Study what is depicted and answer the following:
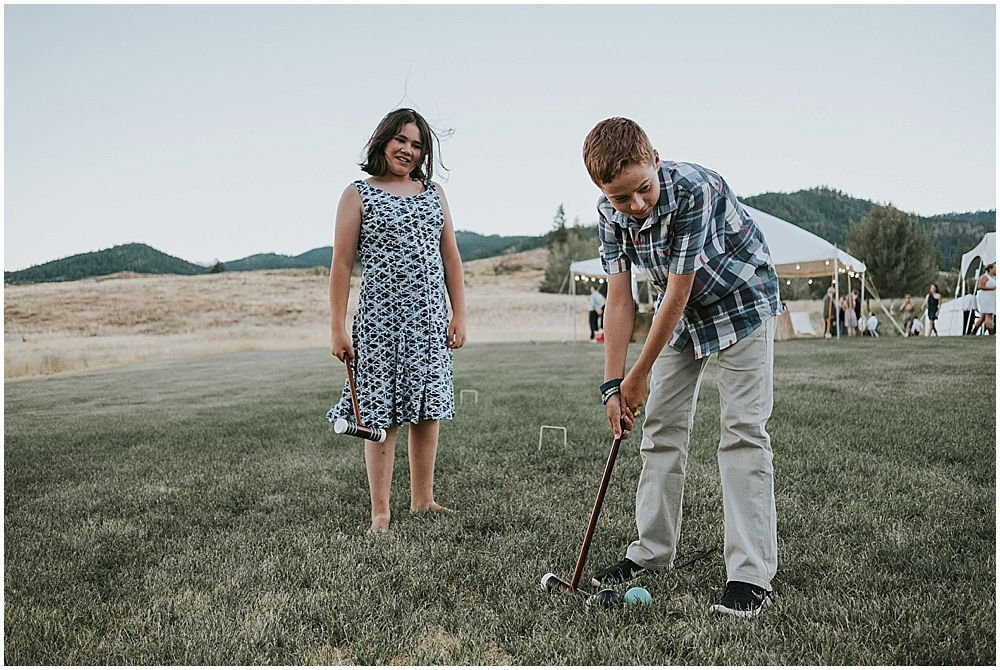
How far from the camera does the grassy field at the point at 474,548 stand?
6.55 feet

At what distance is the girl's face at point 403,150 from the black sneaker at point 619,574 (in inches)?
68.7

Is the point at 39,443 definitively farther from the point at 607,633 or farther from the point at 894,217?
the point at 894,217

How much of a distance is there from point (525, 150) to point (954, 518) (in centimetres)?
Result: 858

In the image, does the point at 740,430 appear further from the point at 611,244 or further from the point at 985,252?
the point at 985,252

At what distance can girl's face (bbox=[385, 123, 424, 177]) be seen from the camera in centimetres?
301

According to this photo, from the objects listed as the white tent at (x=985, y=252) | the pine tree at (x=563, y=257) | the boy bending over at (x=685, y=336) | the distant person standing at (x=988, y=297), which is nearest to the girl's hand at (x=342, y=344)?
the boy bending over at (x=685, y=336)

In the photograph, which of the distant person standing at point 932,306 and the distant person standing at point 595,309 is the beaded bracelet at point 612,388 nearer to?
the distant person standing at point 595,309

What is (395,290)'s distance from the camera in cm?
307

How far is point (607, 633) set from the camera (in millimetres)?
2018

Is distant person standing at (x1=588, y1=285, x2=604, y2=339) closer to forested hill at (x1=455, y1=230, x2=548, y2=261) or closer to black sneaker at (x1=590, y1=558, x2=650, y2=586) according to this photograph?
black sneaker at (x1=590, y1=558, x2=650, y2=586)

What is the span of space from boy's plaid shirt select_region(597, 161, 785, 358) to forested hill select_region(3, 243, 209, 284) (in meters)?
36.3

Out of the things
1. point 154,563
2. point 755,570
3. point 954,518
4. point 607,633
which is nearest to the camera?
point 607,633

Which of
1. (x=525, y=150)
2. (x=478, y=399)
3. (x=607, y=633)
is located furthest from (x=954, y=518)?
(x=525, y=150)

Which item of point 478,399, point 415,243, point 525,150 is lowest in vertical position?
point 478,399
